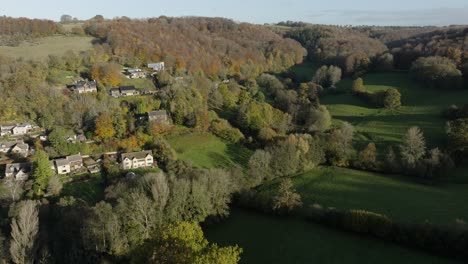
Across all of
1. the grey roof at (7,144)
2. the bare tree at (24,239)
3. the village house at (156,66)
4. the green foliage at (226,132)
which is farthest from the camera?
the village house at (156,66)

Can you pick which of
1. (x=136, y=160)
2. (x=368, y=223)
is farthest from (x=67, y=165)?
(x=368, y=223)

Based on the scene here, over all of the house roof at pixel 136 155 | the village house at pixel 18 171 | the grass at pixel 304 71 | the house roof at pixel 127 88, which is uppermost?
the house roof at pixel 127 88

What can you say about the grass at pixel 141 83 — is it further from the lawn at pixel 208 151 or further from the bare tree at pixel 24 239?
the bare tree at pixel 24 239

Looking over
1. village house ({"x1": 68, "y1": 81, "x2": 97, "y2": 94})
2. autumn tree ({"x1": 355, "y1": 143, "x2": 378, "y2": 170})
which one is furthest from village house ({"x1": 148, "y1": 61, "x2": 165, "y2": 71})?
autumn tree ({"x1": 355, "y1": 143, "x2": 378, "y2": 170})

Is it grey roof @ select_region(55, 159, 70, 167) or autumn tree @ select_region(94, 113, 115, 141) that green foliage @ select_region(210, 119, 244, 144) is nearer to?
autumn tree @ select_region(94, 113, 115, 141)

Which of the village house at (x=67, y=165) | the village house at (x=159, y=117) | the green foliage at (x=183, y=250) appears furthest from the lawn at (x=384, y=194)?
the village house at (x=67, y=165)

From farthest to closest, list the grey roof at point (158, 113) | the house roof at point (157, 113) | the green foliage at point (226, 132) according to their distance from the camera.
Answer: the grey roof at point (158, 113)
the house roof at point (157, 113)
the green foliage at point (226, 132)
